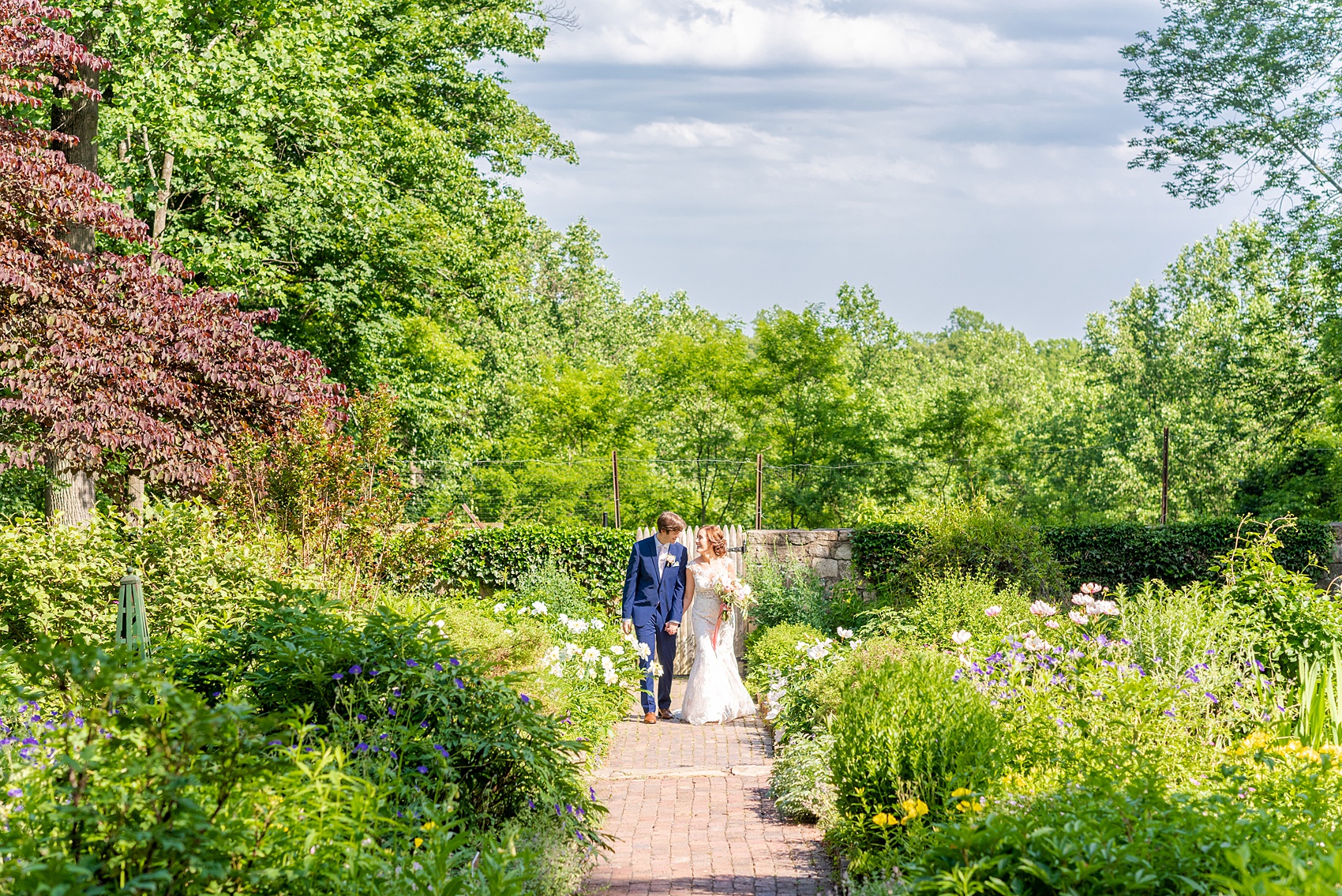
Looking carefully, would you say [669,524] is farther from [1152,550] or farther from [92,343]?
[1152,550]

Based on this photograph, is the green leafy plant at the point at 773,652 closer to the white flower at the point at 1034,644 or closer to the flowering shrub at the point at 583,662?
the flowering shrub at the point at 583,662

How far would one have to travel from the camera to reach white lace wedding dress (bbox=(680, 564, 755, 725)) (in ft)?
28.2

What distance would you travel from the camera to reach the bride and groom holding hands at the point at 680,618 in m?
8.62

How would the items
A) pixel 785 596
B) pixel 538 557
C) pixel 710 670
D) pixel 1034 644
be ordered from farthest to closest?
pixel 538 557 < pixel 785 596 < pixel 710 670 < pixel 1034 644

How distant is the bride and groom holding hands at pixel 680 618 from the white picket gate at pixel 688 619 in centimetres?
279

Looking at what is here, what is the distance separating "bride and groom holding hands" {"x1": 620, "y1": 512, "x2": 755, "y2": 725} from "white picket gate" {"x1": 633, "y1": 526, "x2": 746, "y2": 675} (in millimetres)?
2787

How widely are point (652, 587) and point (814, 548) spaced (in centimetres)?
449

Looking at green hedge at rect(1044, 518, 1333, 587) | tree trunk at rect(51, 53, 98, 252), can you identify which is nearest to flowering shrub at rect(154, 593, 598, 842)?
tree trunk at rect(51, 53, 98, 252)

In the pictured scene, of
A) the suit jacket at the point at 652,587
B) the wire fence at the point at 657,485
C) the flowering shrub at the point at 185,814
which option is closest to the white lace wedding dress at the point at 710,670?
the suit jacket at the point at 652,587

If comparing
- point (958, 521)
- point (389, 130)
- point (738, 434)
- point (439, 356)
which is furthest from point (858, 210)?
point (738, 434)

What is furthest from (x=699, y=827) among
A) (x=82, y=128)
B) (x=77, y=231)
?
(x=82, y=128)

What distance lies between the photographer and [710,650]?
28.6 ft

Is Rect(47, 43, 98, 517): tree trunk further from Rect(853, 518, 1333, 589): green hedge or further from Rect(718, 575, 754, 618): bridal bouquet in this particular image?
Rect(853, 518, 1333, 589): green hedge

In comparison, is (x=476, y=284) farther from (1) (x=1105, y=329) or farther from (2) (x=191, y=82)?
(1) (x=1105, y=329)
